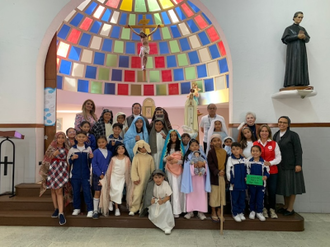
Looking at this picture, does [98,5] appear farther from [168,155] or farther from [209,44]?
[168,155]

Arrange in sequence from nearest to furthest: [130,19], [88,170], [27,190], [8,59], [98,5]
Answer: [88,170]
[27,190]
[8,59]
[98,5]
[130,19]

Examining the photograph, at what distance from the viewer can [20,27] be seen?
4.81 m

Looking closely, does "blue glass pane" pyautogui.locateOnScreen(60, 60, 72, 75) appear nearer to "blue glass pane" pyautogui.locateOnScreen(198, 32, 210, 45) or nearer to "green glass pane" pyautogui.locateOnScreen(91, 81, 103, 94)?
"green glass pane" pyautogui.locateOnScreen(91, 81, 103, 94)

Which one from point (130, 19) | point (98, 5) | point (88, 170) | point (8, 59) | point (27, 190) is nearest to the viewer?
point (88, 170)

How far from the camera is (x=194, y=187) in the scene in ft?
12.4

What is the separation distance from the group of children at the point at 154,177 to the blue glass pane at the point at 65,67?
379 cm

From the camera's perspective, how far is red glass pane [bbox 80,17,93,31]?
7020mm

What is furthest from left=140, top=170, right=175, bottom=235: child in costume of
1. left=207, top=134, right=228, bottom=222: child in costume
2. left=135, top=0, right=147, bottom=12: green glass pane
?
left=135, top=0, right=147, bottom=12: green glass pane

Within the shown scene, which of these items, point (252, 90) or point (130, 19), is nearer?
point (252, 90)

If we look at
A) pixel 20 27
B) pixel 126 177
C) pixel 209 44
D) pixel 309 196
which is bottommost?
pixel 309 196

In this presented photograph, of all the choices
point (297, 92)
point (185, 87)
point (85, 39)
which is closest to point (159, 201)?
point (297, 92)

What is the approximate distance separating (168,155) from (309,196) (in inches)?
108

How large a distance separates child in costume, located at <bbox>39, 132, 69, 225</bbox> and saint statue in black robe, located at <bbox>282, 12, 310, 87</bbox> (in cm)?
390

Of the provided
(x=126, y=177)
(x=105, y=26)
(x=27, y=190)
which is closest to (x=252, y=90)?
(x=126, y=177)
